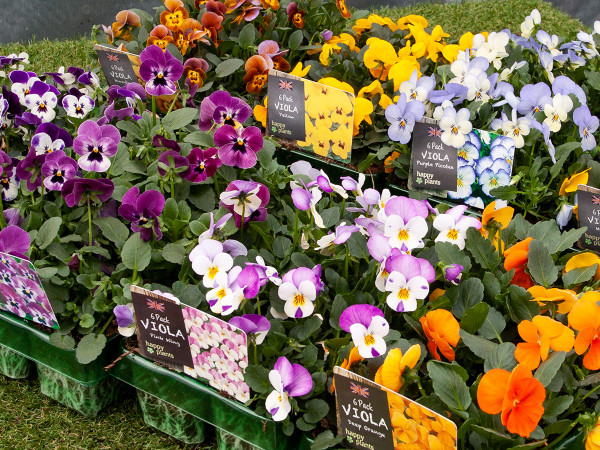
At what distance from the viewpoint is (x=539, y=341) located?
1102 mm

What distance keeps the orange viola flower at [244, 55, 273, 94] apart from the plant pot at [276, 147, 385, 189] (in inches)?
9.3

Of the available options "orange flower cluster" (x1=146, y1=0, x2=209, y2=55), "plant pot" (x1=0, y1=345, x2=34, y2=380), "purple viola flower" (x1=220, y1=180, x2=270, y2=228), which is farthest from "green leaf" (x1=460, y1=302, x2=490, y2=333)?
"orange flower cluster" (x1=146, y1=0, x2=209, y2=55)

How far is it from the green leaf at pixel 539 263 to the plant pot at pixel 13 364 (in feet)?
3.76

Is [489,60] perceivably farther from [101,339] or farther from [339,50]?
[101,339]

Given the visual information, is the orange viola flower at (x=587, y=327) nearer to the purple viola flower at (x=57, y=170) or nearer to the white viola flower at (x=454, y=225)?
the white viola flower at (x=454, y=225)

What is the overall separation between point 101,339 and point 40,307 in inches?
5.9

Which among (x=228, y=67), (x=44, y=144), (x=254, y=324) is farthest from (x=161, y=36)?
(x=254, y=324)

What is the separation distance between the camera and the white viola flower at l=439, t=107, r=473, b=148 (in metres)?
1.86

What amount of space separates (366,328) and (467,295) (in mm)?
246

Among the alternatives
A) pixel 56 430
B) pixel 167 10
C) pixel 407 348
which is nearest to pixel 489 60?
pixel 167 10

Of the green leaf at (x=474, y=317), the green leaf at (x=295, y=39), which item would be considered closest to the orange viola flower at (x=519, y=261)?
the green leaf at (x=474, y=317)

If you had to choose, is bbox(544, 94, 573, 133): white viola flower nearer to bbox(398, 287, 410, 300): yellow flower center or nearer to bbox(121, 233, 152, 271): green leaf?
bbox(398, 287, 410, 300): yellow flower center

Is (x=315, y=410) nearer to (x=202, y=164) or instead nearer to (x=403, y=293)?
(x=403, y=293)

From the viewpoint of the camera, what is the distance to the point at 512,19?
14.2 feet
